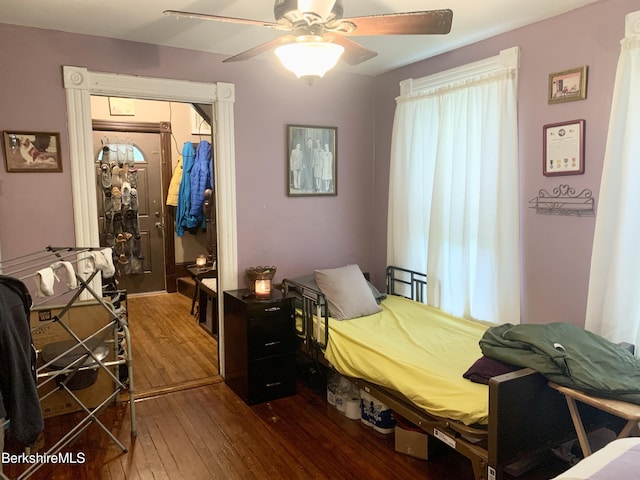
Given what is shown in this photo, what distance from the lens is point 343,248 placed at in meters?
4.36

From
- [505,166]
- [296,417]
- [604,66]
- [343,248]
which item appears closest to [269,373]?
[296,417]

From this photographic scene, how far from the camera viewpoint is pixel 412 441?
8.95 feet

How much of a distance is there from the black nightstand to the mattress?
2.35m

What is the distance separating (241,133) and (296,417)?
2124mm

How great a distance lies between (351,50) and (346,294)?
186 cm

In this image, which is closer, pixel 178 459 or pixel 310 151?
pixel 178 459

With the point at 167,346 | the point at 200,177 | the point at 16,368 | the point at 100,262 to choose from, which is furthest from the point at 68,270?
the point at 200,177

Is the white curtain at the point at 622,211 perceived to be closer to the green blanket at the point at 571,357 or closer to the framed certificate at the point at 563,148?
the framed certificate at the point at 563,148

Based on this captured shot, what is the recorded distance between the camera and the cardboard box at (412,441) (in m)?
2.69

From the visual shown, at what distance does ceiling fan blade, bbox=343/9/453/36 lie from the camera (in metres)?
1.85

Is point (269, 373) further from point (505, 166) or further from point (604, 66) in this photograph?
point (604, 66)

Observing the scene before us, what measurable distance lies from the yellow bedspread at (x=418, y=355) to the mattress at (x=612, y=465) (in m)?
0.77

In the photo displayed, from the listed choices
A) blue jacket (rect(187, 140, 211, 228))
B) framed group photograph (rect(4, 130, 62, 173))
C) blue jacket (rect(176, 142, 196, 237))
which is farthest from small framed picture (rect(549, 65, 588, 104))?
blue jacket (rect(176, 142, 196, 237))

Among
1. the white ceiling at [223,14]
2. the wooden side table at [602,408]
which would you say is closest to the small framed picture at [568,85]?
the white ceiling at [223,14]
